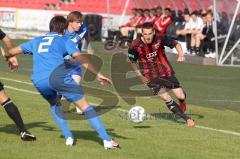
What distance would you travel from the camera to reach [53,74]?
1041 cm

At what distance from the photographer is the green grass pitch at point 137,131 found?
33.5 feet

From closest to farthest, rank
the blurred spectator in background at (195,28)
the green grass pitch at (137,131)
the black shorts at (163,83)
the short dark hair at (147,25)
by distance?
1. the green grass pitch at (137,131)
2. the short dark hair at (147,25)
3. the black shorts at (163,83)
4. the blurred spectator in background at (195,28)

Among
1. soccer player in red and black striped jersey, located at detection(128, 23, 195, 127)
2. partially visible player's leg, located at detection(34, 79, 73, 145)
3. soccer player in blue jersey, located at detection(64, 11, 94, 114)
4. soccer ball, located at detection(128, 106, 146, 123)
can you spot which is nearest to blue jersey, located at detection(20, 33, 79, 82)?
partially visible player's leg, located at detection(34, 79, 73, 145)

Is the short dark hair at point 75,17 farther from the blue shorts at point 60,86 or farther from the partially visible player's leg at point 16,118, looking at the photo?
the blue shorts at point 60,86

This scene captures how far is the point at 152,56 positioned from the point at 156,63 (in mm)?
190

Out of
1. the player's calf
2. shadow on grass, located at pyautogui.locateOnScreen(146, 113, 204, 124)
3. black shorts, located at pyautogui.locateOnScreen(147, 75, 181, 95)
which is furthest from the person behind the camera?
shadow on grass, located at pyautogui.locateOnScreen(146, 113, 204, 124)

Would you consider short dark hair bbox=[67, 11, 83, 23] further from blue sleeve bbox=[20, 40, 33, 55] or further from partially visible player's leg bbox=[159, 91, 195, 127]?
blue sleeve bbox=[20, 40, 33, 55]

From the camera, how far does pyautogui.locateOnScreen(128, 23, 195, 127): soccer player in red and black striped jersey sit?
44.3 feet

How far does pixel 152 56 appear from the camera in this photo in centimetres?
1360

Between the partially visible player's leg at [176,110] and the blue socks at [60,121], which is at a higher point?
the blue socks at [60,121]

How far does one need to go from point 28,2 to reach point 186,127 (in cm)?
4045

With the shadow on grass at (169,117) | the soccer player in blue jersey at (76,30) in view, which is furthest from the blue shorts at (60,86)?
the shadow on grass at (169,117)

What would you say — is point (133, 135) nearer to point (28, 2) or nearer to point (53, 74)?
point (53, 74)

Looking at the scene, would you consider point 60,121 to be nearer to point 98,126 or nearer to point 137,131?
point 98,126
